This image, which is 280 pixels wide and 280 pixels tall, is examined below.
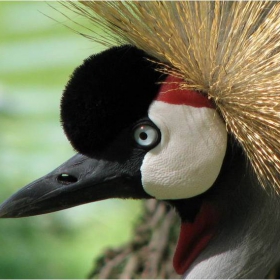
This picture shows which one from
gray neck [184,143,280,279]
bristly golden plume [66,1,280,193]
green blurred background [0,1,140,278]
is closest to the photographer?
bristly golden plume [66,1,280,193]

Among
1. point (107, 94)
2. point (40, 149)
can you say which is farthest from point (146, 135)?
point (40, 149)

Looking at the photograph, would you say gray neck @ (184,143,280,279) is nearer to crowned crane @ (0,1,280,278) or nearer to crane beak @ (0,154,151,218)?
crowned crane @ (0,1,280,278)

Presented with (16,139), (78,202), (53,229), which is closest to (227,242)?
(78,202)

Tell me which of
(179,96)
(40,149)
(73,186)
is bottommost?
(40,149)

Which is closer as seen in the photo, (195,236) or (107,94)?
(107,94)

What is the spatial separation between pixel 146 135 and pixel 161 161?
6 centimetres

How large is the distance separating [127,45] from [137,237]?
3.71ft

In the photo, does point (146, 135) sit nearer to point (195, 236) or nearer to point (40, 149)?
point (195, 236)

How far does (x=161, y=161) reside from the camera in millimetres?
1369

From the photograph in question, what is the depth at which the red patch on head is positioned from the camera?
1346 mm

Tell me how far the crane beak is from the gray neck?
173 mm

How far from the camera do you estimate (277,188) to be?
1.38 m

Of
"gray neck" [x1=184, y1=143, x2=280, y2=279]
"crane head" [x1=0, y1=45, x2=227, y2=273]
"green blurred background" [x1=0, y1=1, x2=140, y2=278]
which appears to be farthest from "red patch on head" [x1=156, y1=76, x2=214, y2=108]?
"green blurred background" [x1=0, y1=1, x2=140, y2=278]

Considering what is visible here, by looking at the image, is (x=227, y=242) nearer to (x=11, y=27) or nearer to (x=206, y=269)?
(x=206, y=269)
